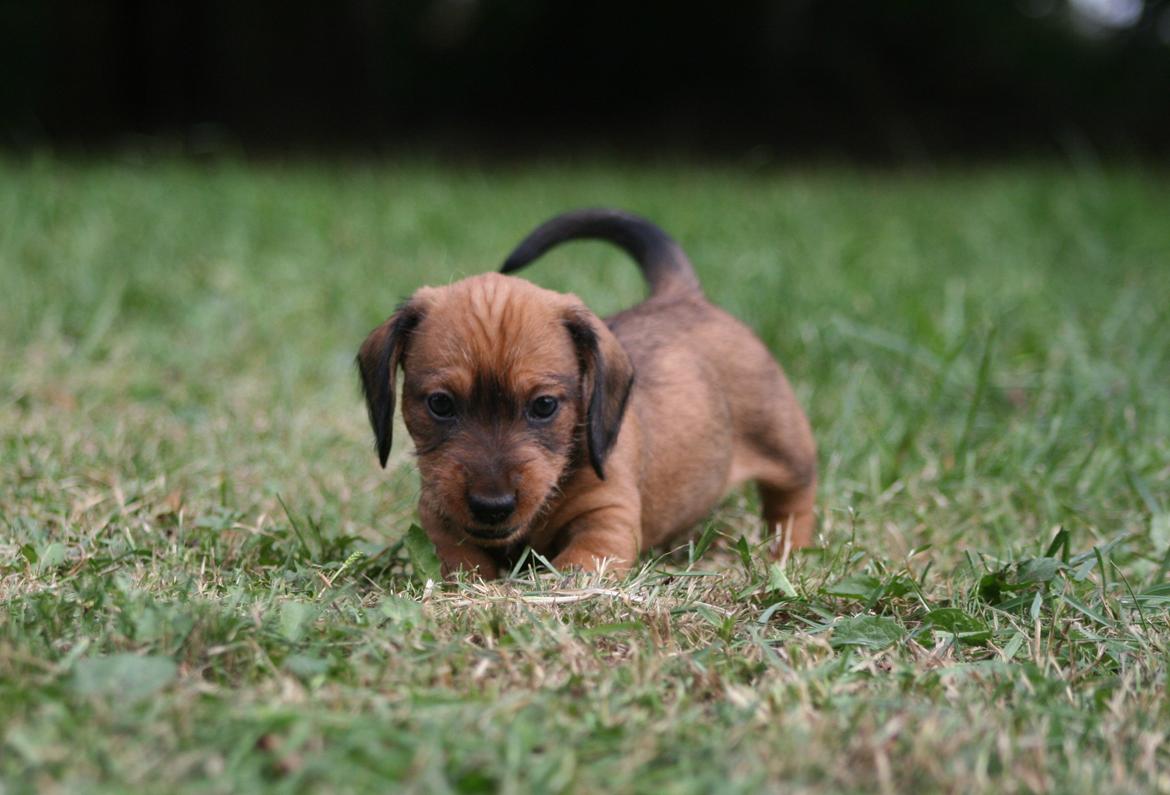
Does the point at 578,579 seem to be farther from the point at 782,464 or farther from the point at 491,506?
the point at 782,464

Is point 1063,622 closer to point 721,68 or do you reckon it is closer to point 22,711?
point 22,711

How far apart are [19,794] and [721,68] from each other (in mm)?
18827

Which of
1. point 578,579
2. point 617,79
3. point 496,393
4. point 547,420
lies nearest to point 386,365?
point 496,393

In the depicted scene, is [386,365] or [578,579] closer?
[578,579]

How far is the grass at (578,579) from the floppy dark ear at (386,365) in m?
0.32

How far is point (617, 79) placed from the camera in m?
20.2

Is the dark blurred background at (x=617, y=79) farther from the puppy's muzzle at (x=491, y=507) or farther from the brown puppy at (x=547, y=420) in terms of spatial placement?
the puppy's muzzle at (x=491, y=507)

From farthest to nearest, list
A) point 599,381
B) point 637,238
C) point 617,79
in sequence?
point 617,79 < point 637,238 < point 599,381

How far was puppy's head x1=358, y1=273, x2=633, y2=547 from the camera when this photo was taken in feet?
9.80

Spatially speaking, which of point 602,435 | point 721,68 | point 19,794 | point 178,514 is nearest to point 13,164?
point 178,514

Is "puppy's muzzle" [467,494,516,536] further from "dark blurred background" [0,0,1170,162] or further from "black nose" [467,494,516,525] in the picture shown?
"dark blurred background" [0,0,1170,162]

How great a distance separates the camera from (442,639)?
2512 mm

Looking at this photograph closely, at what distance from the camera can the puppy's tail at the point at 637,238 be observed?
13.1 feet

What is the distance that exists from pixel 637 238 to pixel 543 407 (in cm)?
134
